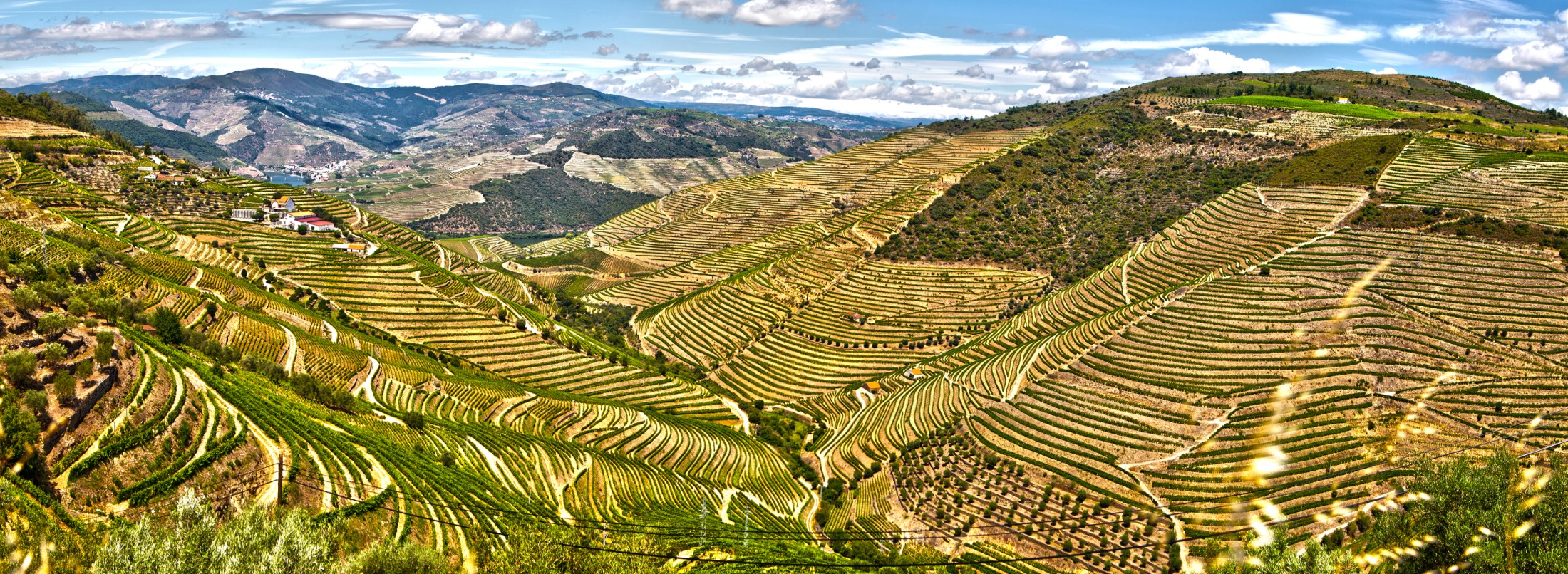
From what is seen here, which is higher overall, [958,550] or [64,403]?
[64,403]

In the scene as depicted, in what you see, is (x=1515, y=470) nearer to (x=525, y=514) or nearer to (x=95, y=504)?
(x=525, y=514)

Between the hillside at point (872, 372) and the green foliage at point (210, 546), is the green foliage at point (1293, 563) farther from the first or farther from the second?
the green foliage at point (210, 546)

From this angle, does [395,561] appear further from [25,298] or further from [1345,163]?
[1345,163]

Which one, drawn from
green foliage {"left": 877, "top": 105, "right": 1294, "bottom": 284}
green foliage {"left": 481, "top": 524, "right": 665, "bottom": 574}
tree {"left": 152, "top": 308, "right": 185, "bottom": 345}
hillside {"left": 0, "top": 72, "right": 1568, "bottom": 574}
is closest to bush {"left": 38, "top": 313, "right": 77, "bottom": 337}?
hillside {"left": 0, "top": 72, "right": 1568, "bottom": 574}

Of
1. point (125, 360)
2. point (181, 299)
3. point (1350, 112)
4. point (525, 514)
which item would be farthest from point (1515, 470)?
point (1350, 112)

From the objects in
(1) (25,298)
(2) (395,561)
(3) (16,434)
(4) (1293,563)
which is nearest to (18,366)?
(3) (16,434)

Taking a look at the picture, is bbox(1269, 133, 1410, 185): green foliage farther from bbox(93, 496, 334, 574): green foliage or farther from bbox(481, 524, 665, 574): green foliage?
bbox(93, 496, 334, 574): green foliage
